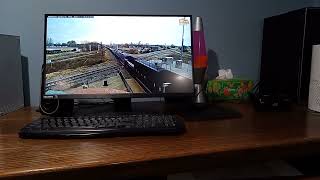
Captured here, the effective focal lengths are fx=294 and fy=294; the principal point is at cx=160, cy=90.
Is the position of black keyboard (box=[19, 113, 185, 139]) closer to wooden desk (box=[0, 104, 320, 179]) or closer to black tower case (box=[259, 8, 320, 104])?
wooden desk (box=[0, 104, 320, 179])

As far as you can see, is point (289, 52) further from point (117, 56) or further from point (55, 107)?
point (55, 107)

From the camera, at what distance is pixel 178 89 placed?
112 centimetres

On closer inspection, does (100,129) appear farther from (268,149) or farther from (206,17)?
(206,17)

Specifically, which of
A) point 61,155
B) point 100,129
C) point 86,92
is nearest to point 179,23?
point 86,92

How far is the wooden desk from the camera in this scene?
634mm

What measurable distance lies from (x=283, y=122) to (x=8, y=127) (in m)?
0.90

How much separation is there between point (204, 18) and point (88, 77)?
2.16 feet

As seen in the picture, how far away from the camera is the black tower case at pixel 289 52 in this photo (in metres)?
1.20

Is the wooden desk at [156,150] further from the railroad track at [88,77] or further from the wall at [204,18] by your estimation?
the wall at [204,18]

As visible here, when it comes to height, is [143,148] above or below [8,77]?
below

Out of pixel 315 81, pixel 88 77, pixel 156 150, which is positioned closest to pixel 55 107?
pixel 88 77

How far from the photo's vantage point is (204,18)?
4.66 feet

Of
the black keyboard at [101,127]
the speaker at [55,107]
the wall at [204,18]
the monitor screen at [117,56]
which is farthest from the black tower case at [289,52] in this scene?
the speaker at [55,107]

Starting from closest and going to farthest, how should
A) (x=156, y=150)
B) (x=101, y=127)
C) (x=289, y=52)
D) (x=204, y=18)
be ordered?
(x=156, y=150) < (x=101, y=127) < (x=289, y=52) < (x=204, y=18)
